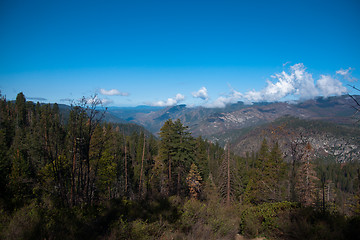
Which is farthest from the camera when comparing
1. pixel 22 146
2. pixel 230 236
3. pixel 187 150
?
pixel 22 146

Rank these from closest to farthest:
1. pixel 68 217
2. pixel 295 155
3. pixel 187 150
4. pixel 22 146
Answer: pixel 68 217
pixel 295 155
pixel 187 150
pixel 22 146

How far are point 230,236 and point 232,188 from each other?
60.0 ft

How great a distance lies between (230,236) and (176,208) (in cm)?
252

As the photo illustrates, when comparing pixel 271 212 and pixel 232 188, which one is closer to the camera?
pixel 271 212

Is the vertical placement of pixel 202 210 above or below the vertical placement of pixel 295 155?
below

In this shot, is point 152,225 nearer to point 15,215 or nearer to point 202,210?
point 202,210

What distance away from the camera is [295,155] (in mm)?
13094

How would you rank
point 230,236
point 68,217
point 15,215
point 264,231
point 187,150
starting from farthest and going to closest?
point 187,150
point 264,231
point 230,236
point 68,217
point 15,215

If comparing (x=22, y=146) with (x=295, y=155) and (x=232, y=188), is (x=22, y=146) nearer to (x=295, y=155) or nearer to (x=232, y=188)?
(x=232, y=188)

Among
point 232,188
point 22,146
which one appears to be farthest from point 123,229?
point 22,146

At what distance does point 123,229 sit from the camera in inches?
229

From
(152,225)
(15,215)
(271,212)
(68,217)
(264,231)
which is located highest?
(15,215)

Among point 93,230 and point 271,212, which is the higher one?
point 93,230

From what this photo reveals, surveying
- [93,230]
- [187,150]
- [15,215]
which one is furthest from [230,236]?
[187,150]
